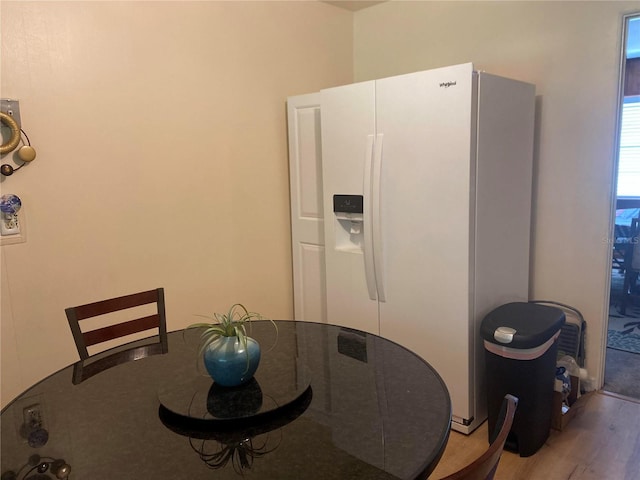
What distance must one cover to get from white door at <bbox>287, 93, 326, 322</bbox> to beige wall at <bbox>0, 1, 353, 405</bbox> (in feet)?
0.27

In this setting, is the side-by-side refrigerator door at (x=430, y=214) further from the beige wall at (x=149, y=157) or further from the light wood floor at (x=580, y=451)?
the beige wall at (x=149, y=157)

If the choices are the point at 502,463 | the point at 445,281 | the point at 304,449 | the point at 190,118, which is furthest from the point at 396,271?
the point at 304,449

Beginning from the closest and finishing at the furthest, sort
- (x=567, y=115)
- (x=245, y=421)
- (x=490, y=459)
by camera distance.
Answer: (x=490, y=459), (x=245, y=421), (x=567, y=115)

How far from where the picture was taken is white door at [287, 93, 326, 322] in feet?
9.73

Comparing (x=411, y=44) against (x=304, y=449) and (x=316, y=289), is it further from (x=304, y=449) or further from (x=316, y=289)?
(x=304, y=449)

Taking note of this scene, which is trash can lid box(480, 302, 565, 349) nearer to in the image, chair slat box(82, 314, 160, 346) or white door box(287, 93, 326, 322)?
white door box(287, 93, 326, 322)

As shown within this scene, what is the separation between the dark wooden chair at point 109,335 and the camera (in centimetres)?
159

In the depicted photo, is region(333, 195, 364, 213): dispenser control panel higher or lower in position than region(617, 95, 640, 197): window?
lower

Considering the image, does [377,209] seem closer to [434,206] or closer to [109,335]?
[434,206]

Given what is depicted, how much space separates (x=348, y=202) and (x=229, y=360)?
5.01 feet

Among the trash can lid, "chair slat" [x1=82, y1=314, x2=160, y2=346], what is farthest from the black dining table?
the trash can lid

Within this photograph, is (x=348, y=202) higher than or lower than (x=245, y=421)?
higher

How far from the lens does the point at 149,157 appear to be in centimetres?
245

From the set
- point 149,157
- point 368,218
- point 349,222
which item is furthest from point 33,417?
point 349,222
